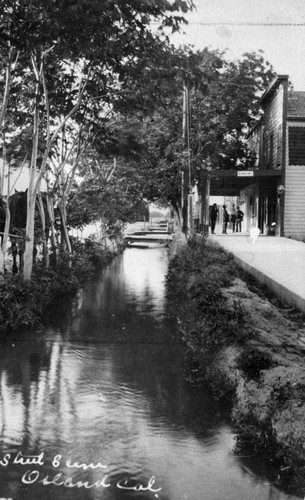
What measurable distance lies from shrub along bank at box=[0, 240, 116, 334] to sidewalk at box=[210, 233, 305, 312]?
13.9 ft

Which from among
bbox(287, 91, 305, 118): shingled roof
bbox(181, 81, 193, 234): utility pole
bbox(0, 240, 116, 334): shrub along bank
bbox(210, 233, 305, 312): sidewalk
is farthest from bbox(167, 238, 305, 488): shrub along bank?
bbox(287, 91, 305, 118): shingled roof

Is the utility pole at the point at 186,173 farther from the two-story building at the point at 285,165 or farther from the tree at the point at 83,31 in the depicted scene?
the tree at the point at 83,31

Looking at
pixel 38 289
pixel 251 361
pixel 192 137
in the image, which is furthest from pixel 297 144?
pixel 251 361

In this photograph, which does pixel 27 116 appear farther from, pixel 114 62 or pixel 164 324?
pixel 164 324

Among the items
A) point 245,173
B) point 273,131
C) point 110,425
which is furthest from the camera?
point 273,131

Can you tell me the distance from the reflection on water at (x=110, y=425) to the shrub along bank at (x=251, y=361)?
206mm

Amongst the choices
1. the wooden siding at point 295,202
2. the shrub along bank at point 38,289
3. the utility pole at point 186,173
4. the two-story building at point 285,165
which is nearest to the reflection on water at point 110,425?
the shrub along bank at point 38,289

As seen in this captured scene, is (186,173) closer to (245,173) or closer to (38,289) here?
(245,173)

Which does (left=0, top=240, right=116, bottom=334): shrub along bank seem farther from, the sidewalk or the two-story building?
the two-story building

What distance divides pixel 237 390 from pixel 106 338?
3.24 m

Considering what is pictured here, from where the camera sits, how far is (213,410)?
5.01 metres

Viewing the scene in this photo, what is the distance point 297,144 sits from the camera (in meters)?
24.5

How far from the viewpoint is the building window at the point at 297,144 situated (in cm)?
2438

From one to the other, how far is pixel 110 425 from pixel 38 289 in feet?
18.2
